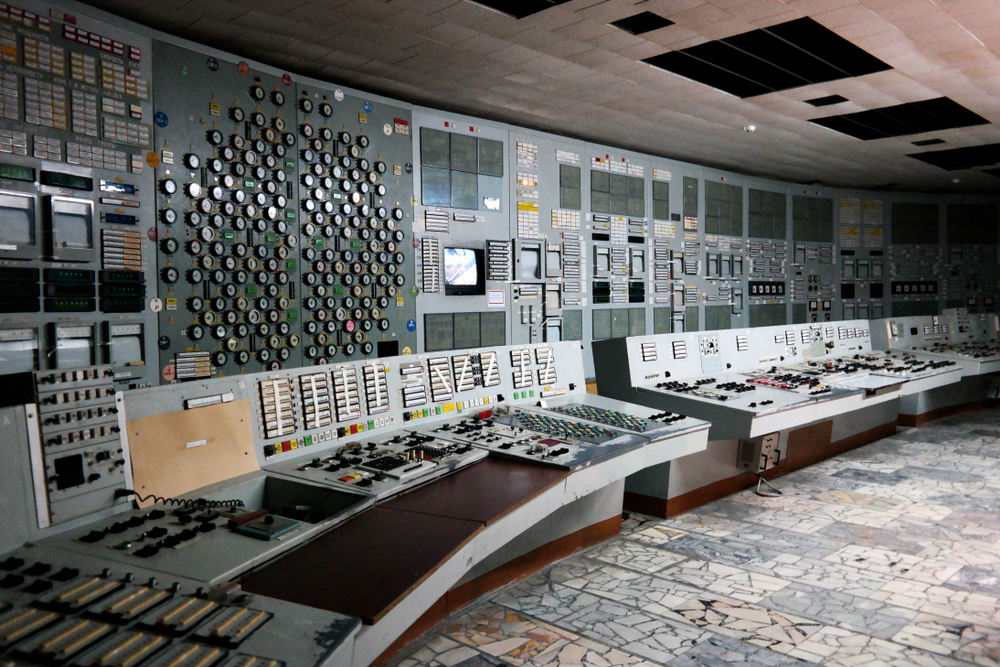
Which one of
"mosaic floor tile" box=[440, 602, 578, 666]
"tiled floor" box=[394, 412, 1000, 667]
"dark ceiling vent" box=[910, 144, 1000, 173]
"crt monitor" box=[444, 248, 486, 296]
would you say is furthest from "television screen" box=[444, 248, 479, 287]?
"dark ceiling vent" box=[910, 144, 1000, 173]

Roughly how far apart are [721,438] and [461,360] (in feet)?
5.81

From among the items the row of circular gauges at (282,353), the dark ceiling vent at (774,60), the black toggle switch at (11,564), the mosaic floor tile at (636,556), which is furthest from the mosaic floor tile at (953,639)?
the row of circular gauges at (282,353)

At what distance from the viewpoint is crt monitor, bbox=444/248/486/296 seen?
5668 mm

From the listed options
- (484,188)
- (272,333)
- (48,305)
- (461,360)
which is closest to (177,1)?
(48,305)

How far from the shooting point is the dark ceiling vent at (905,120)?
5715 millimetres

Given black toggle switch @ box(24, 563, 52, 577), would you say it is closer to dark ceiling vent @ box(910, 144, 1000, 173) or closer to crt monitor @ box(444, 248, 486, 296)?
crt monitor @ box(444, 248, 486, 296)

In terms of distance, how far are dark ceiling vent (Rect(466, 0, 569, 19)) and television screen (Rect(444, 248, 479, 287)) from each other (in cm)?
226

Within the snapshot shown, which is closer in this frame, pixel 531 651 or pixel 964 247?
pixel 531 651

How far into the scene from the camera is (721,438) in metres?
4.08

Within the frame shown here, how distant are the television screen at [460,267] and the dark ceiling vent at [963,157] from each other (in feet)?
17.0

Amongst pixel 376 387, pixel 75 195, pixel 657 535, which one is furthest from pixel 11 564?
pixel 657 535

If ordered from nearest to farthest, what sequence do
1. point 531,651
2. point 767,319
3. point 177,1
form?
point 531,651 < point 177,1 < point 767,319

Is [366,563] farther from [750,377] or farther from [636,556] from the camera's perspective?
[750,377]

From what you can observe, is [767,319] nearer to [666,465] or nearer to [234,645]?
[666,465]
